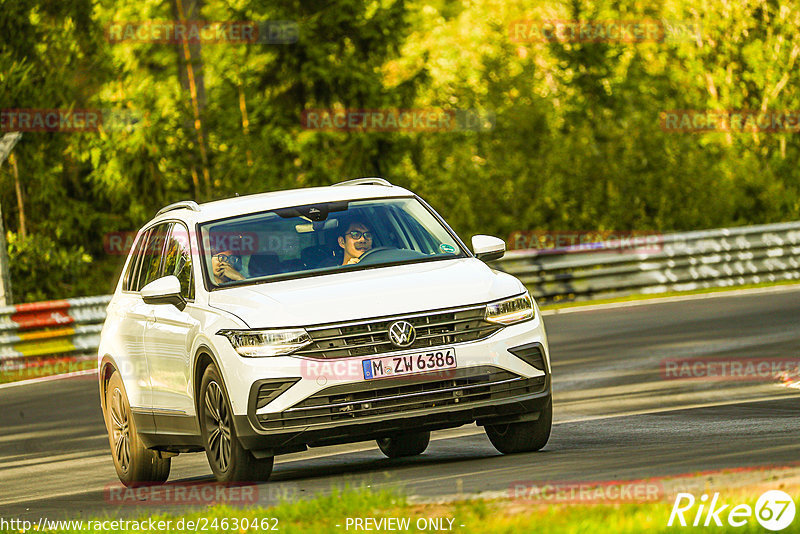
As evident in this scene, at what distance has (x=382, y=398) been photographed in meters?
8.77

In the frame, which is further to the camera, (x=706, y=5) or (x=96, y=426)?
(x=706, y=5)

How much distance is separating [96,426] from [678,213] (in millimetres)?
17621

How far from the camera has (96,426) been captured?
48.0 feet

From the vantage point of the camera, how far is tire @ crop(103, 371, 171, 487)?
35.1ft

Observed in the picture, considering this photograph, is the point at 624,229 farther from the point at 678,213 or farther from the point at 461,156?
the point at 461,156

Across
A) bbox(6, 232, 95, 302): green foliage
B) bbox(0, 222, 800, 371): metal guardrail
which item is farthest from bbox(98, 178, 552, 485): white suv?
bbox(6, 232, 95, 302): green foliage

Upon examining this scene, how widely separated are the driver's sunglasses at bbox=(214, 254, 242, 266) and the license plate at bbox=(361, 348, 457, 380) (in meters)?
1.49

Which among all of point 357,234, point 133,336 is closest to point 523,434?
point 357,234

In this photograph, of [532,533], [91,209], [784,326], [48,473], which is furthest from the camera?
[91,209]

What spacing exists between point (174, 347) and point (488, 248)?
6.93 ft

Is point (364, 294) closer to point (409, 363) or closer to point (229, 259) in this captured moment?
point (409, 363)

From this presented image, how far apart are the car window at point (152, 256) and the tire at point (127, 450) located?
28.2 inches

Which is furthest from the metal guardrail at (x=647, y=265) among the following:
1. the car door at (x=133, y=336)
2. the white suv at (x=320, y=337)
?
the white suv at (x=320, y=337)

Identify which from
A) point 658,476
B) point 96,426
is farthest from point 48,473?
point 658,476
